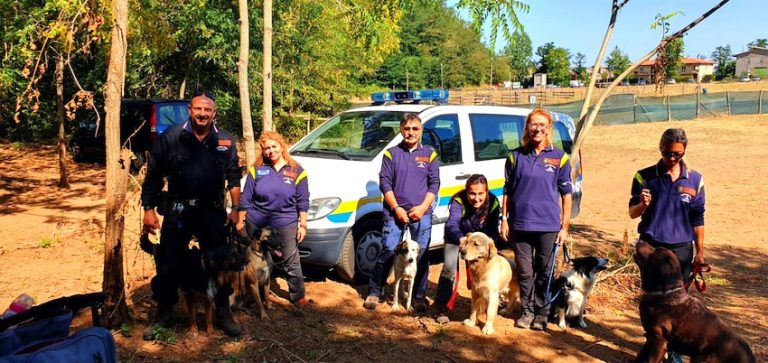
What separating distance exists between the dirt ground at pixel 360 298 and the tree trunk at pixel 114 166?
427 millimetres

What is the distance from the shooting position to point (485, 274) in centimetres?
441

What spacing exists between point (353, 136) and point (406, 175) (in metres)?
1.56

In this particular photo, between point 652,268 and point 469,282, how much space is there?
1.48m

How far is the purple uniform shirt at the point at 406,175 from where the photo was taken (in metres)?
4.80

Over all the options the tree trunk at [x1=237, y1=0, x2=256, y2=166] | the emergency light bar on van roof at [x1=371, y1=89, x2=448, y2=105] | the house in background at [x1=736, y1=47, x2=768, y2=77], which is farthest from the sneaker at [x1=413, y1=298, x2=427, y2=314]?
the house in background at [x1=736, y1=47, x2=768, y2=77]

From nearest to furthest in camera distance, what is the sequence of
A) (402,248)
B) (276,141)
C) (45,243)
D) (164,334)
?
(164,334)
(276,141)
(402,248)
(45,243)

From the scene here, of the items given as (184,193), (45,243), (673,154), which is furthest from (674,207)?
(45,243)

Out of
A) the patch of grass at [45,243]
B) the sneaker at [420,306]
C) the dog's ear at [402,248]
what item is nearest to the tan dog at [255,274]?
the dog's ear at [402,248]

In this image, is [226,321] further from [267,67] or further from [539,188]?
[267,67]

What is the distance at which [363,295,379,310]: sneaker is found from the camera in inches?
195

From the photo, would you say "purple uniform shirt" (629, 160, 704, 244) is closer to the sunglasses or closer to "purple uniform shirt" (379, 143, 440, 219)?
the sunglasses

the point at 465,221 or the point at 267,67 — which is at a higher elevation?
the point at 267,67

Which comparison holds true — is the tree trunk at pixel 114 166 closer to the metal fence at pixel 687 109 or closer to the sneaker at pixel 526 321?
the sneaker at pixel 526 321

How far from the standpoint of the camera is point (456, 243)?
15.2 feet
